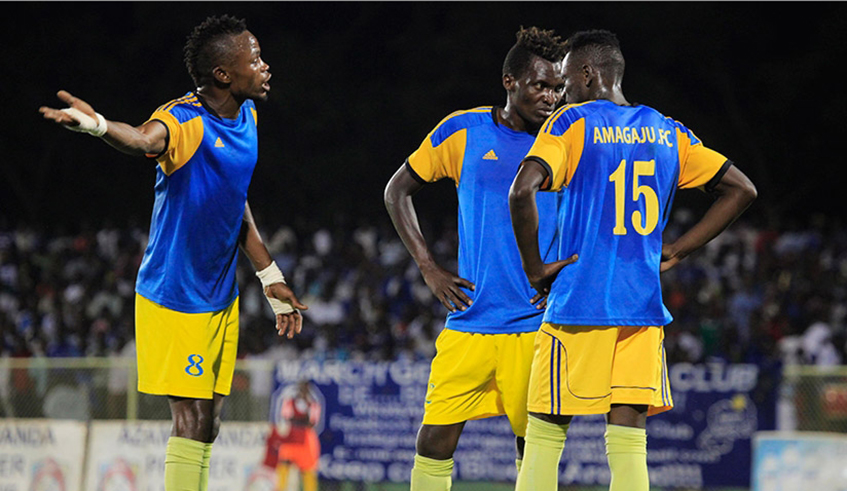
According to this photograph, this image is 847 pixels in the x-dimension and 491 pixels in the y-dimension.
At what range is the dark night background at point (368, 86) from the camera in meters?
Result: 19.0

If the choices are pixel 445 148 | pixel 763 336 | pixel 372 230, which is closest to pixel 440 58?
pixel 372 230

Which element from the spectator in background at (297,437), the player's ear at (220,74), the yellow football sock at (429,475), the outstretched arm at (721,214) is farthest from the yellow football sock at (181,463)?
the spectator in background at (297,437)

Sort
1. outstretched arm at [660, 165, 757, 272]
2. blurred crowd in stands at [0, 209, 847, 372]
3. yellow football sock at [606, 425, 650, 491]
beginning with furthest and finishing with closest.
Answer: blurred crowd in stands at [0, 209, 847, 372] < outstretched arm at [660, 165, 757, 272] < yellow football sock at [606, 425, 650, 491]

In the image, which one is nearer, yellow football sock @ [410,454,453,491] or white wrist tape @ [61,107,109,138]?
white wrist tape @ [61,107,109,138]

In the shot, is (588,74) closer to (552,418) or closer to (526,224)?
(526,224)

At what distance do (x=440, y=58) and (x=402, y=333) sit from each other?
28.7ft

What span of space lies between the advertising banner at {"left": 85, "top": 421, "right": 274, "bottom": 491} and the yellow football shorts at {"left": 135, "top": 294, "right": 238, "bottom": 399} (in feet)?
20.1

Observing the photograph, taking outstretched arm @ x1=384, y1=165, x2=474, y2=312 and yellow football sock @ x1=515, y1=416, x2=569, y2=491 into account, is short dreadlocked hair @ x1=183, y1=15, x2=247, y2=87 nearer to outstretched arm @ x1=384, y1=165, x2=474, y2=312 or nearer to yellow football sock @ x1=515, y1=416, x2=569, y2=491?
outstretched arm @ x1=384, y1=165, x2=474, y2=312

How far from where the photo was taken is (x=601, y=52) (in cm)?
414

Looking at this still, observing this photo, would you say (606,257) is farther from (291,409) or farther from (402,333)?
(402,333)

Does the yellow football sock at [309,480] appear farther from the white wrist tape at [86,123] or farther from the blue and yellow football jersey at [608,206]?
the white wrist tape at [86,123]

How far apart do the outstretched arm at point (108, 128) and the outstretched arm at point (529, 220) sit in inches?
55.7

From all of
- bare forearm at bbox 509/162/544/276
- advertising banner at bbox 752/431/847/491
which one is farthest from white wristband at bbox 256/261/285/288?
advertising banner at bbox 752/431/847/491

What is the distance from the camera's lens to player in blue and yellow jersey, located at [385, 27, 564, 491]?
463 centimetres
